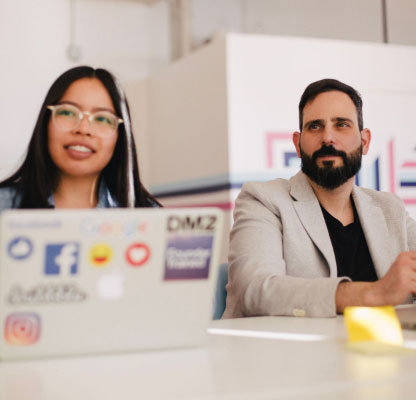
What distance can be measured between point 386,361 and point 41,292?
20.7 inches

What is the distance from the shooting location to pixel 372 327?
1104 millimetres

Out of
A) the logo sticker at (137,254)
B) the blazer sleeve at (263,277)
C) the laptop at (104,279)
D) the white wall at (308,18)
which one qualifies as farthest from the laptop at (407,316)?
the white wall at (308,18)

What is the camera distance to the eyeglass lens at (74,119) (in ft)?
6.85

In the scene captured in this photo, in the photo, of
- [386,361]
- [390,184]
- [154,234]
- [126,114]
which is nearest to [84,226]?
[154,234]

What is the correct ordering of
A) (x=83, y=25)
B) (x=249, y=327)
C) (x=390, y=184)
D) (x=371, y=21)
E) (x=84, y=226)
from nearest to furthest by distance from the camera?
(x=84, y=226) < (x=249, y=327) < (x=390, y=184) < (x=371, y=21) < (x=83, y=25)

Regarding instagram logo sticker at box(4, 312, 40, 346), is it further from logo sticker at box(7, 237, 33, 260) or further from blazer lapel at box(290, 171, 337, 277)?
blazer lapel at box(290, 171, 337, 277)

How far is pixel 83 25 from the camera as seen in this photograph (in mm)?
6188

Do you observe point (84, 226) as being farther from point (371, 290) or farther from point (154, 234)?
point (371, 290)

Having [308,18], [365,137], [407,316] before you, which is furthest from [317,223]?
[308,18]

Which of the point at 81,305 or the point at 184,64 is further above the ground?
the point at 184,64

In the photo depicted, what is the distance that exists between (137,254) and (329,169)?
136 centimetres

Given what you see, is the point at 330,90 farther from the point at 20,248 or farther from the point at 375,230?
the point at 20,248

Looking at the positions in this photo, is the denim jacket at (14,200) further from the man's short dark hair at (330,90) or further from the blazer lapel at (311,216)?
the man's short dark hair at (330,90)

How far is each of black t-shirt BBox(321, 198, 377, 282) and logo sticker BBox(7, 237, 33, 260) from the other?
141cm
